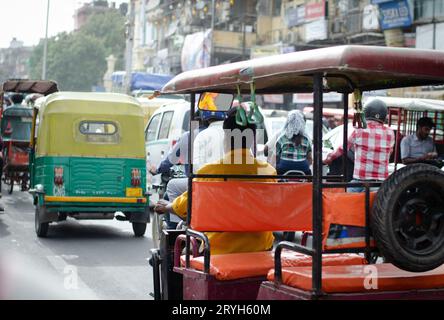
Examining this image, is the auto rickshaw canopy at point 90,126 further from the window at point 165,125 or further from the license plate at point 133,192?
the window at point 165,125

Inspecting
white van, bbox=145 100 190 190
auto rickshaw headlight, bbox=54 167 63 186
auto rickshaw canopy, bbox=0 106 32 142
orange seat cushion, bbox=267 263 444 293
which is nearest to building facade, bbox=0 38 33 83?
auto rickshaw canopy, bbox=0 106 32 142

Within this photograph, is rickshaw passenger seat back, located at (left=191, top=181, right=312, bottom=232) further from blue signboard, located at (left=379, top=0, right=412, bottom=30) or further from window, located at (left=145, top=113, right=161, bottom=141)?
blue signboard, located at (left=379, top=0, right=412, bottom=30)

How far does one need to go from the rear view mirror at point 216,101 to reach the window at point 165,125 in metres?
9.82

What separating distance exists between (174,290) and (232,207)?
Answer: 3.05 ft

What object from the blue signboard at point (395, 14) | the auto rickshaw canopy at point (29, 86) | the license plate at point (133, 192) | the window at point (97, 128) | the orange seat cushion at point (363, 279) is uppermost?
the blue signboard at point (395, 14)

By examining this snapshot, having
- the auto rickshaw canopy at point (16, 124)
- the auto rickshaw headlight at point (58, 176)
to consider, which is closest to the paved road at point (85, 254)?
the auto rickshaw headlight at point (58, 176)

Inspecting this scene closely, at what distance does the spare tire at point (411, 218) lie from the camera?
14.7 feet

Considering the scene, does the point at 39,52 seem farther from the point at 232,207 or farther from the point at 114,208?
the point at 232,207

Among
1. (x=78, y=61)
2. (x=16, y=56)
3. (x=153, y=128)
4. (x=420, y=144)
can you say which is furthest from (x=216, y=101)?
(x=16, y=56)

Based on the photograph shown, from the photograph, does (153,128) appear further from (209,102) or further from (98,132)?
(209,102)

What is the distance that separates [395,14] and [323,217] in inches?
1082

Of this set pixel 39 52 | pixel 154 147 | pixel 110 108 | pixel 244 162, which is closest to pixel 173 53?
pixel 39 52

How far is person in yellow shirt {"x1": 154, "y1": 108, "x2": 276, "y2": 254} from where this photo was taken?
5824 mm
